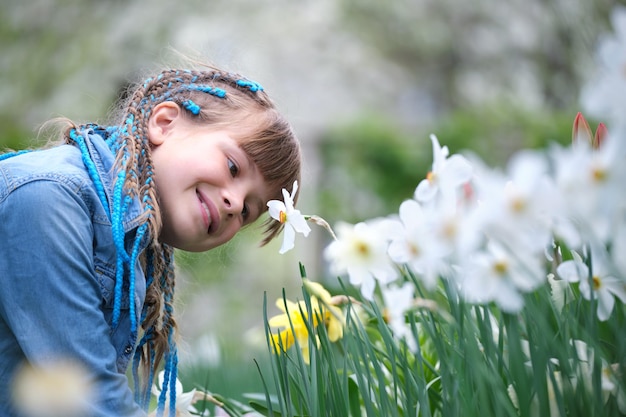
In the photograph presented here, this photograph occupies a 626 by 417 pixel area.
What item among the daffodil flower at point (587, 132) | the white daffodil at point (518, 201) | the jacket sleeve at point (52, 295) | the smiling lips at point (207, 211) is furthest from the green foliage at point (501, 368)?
the smiling lips at point (207, 211)

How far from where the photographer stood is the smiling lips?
157 centimetres

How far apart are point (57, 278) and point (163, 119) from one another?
0.58 meters

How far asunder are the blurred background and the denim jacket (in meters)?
3.32

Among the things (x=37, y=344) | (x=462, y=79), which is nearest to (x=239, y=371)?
(x=37, y=344)

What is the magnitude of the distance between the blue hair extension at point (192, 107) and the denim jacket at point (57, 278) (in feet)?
1.22

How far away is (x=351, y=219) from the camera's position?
26.0 feet

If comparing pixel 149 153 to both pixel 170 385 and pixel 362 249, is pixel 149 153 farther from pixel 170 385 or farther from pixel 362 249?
pixel 362 249

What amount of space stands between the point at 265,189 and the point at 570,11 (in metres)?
10.8

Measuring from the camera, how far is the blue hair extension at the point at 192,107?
1.72m

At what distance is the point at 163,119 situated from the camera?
173cm

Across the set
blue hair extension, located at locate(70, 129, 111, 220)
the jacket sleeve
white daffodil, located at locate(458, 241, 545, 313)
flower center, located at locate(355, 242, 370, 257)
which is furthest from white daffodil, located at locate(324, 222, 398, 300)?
blue hair extension, located at locate(70, 129, 111, 220)

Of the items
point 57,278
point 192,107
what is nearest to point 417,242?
point 57,278

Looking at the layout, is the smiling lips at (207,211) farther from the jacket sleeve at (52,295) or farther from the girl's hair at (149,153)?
the jacket sleeve at (52,295)

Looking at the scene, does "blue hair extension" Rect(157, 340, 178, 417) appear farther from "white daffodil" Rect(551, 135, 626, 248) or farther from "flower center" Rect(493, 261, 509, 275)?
"white daffodil" Rect(551, 135, 626, 248)
